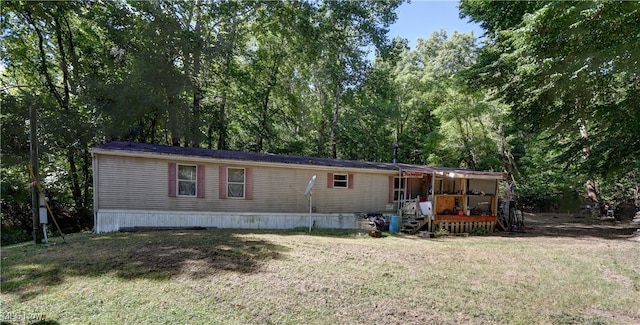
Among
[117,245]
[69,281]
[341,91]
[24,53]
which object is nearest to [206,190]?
[117,245]

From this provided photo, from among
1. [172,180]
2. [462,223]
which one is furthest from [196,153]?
[462,223]

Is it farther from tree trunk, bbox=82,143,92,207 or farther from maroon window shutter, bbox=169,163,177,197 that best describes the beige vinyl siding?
tree trunk, bbox=82,143,92,207

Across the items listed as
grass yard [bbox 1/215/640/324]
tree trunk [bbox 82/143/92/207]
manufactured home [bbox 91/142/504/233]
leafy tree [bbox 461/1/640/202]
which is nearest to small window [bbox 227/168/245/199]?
manufactured home [bbox 91/142/504/233]

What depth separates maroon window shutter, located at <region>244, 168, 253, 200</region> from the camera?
1158 centimetres

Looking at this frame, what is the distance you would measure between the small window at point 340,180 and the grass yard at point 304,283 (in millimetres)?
4843

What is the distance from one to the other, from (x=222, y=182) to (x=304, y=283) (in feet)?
22.4

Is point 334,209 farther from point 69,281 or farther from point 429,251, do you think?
point 69,281

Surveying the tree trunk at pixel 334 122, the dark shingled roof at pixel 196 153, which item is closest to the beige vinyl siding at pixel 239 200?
the dark shingled roof at pixel 196 153

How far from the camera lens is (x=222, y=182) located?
11289 millimetres

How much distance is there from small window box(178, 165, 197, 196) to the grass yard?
2.81 m

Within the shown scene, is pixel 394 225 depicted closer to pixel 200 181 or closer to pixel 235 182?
pixel 235 182

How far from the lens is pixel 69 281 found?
204 inches

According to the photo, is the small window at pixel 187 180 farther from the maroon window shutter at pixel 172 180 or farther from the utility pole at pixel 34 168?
the utility pole at pixel 34 168

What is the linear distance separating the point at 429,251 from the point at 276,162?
5.91m
